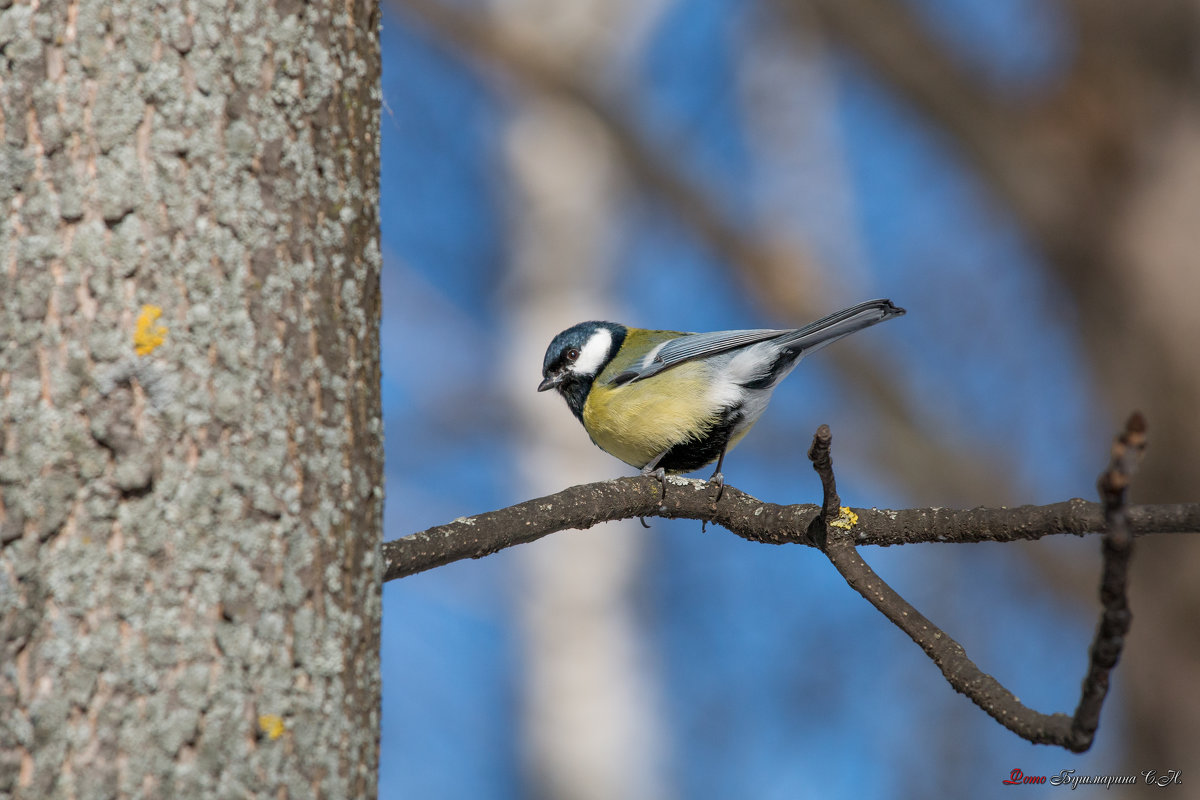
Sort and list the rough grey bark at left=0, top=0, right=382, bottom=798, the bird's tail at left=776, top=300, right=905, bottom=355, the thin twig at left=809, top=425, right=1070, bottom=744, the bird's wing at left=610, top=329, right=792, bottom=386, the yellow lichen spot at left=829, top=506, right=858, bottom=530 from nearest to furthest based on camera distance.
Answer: the rough grey bark at left=0, top=0, right=382, bottom=798 → the thin twig at left=809, top=425, right=1070, bottom=744 → the yellow lichen spot at left=829, top=506, right=858, bottom=530 → the bird's tail at left=776, top=300, right=905, bottom=355 → the bird's wing at left=610, top=329, right=792, bottom=386

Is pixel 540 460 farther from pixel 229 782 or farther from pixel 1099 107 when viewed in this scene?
pixel 229 782

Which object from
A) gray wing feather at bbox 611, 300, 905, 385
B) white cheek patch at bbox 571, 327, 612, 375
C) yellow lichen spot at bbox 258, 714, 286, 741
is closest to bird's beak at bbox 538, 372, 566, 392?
white cheek patch at bbox 571, 327, 612, 375

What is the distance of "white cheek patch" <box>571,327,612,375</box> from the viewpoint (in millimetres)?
3615

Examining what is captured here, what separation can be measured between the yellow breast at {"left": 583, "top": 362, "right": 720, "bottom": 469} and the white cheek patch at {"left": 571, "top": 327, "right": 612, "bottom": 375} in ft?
0.90

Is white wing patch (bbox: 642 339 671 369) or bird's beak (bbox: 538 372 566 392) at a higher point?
bird's beak (bbox: 538 372 566 392)

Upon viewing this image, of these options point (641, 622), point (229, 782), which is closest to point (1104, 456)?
point (641, 622)

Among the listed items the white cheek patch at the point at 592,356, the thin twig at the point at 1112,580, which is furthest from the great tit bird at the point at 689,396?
the thin twig at the point at 1112,580

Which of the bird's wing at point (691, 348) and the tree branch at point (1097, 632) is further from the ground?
the bird's wing at point (691, 348)

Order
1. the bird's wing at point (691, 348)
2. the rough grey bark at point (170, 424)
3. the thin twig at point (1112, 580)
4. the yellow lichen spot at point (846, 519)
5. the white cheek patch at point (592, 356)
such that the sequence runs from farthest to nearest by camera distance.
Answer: the white cheek patch at point (592, 356), the bird's wing at point (691, 348), the yellow lichen spot at point (846, 519), the rough grey bark at point (170, 424), the thin twig at point (1112, 580)

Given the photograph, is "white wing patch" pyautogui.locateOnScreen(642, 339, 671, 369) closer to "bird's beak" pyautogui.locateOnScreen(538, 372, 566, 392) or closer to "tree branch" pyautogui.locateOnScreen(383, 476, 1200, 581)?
"bird's beak" pyautogui.locateOnScreen(538, 372, 566, 392)

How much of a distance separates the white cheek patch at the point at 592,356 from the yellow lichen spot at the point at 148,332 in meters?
2.50

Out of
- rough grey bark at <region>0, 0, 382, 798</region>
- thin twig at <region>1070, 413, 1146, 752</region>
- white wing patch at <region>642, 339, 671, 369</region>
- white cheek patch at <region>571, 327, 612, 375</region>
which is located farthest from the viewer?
white cheek patch at <region>571, 327, 612, 375</region>

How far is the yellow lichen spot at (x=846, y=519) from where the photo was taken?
159 cm

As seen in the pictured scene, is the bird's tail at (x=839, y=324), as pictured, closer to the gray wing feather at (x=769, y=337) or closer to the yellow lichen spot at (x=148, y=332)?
the gray wing feather at (x=769, y=337)
